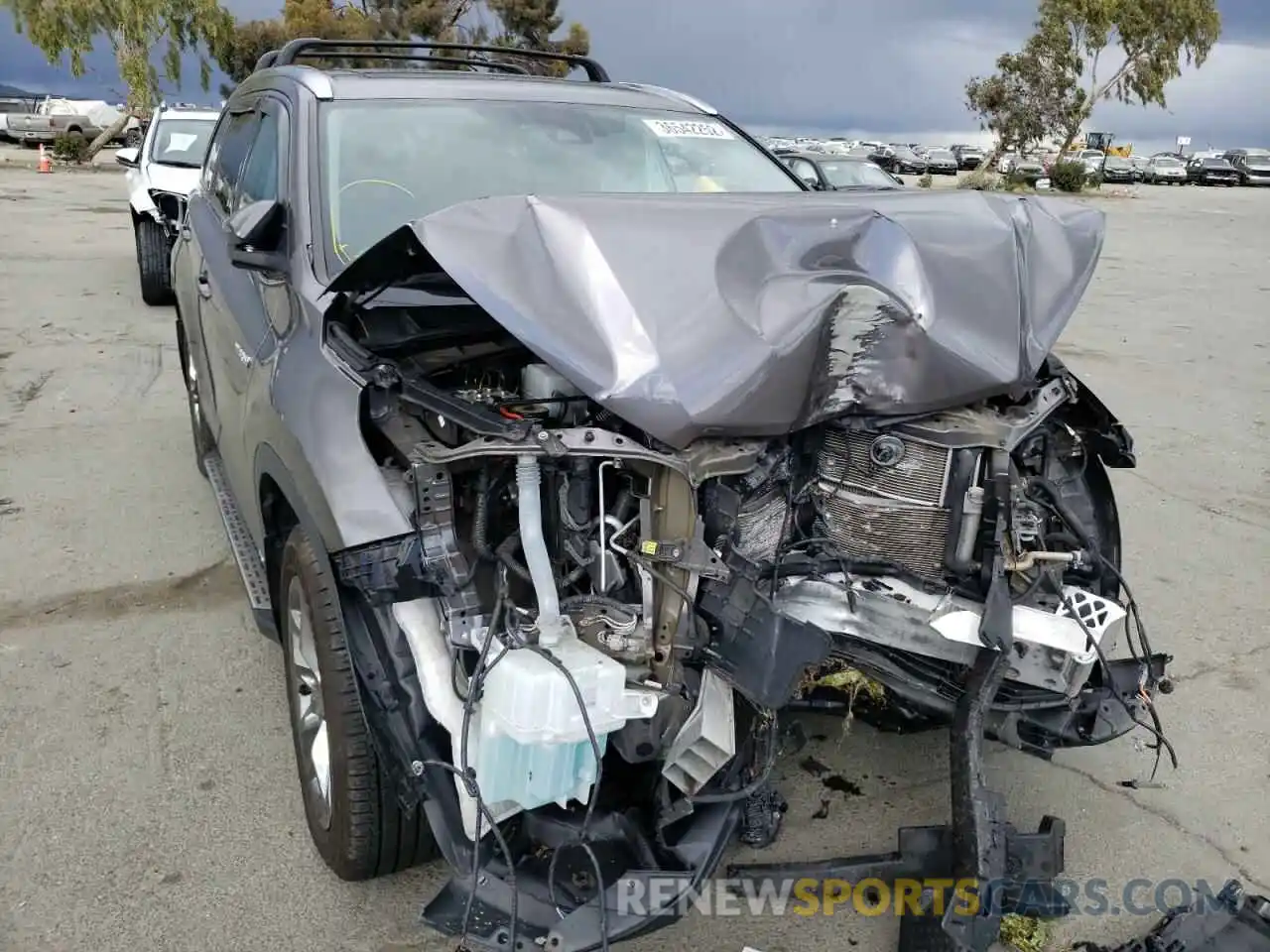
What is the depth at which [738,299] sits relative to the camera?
228 cm

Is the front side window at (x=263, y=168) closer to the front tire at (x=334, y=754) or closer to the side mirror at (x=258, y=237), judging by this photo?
the side mirror at (x=258, y=237)

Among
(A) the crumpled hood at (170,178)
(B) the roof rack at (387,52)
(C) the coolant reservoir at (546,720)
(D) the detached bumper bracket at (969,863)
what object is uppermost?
(B) the roof rack at (387,52)

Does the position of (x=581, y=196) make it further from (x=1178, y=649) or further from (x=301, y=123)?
(x=1178, y=649)

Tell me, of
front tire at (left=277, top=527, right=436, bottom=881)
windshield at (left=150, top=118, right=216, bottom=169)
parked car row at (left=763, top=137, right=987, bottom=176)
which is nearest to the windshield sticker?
front tire at (left=277, top=527, right=436, bottom=881)

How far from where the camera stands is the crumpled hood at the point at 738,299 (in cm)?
219

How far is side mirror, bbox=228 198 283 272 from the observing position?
2.93m

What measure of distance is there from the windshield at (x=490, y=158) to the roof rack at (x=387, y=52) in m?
0.43

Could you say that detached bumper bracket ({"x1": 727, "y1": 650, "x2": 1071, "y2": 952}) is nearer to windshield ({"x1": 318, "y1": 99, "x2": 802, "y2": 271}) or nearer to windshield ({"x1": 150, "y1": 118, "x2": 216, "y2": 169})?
windshield ({"x1": 318, "y1": 99, "x2": 802, "y2": 271})

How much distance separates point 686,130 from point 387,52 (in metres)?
1.23

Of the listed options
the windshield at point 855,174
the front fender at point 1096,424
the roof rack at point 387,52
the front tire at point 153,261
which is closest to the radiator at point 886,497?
the front fender at point 1096,424

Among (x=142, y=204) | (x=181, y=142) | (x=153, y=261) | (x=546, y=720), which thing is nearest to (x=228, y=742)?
(x=546, y=720)

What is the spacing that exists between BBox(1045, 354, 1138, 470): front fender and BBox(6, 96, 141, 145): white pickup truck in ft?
116

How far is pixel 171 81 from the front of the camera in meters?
30.8

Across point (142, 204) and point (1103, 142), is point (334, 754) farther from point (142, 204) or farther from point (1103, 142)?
point (1103, 142)
